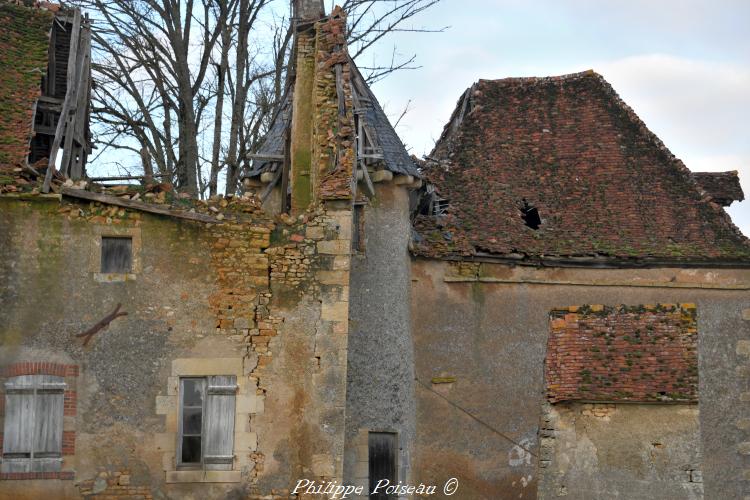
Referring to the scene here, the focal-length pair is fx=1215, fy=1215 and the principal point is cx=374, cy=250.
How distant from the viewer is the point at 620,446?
18.5m

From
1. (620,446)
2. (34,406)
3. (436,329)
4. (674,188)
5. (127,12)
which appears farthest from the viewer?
(127,12)

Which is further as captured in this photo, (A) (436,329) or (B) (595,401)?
(A) (436,329)

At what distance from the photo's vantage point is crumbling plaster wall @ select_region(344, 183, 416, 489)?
18.9 meters

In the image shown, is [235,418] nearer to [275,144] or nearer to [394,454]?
[394,454]

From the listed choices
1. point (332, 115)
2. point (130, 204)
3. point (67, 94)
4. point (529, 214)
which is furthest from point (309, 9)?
point (529, 214)

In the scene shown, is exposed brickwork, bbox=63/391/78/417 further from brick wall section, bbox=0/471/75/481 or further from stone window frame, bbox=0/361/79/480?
brick wall section, bbox=0/471/75/481

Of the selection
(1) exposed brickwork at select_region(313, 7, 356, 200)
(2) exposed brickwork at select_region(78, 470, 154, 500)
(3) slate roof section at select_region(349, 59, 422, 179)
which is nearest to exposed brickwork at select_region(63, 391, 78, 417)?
(2) exposed brickwork at select_region(78, 470, 154, 500)

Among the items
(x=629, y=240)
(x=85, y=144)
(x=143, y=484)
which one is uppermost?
(x=85, y=144)

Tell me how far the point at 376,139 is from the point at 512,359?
14.3 ft

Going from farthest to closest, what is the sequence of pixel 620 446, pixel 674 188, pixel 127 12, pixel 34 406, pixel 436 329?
pixel 127 12
pixel 674 188
pixel 436 329
pixel 620 446
pixel 34 406

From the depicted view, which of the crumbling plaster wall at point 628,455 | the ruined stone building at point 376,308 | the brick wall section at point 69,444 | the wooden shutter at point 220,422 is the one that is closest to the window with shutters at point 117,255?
the ruined stone building at point 376,308

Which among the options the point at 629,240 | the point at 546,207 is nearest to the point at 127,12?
the point at 546,207

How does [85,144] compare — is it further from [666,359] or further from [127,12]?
[666,359]

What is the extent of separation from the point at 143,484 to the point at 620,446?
24.0 feet
